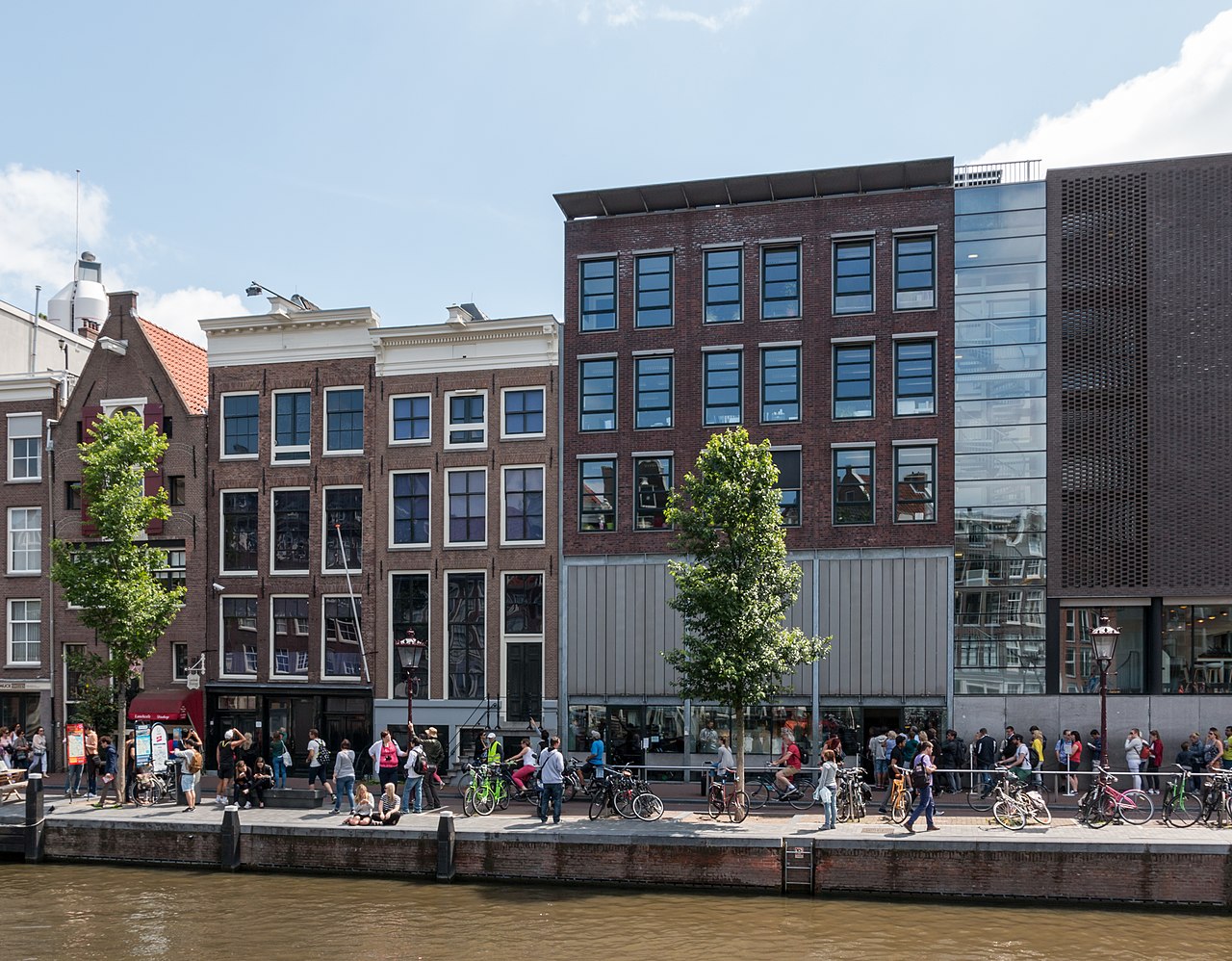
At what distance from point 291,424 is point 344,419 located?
1.88 meters

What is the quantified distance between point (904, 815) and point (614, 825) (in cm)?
620

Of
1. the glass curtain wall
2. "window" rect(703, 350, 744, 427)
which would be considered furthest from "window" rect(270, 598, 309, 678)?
the glass curtain wall

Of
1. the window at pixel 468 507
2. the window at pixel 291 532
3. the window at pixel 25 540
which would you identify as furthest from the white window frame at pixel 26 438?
the window at pixel 468 507

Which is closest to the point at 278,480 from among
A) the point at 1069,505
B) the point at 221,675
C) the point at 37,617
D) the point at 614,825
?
the point at 221,675

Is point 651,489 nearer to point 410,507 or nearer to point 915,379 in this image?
point 410,507

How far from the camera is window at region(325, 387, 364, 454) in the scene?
39.7 metres

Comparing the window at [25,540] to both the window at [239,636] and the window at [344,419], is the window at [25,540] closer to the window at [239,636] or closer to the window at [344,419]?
the window at [239,636]

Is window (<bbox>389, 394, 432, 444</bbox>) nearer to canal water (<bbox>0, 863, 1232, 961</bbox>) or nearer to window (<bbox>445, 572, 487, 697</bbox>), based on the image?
window (<bbox>445, 572, 487, 697</bbox>)

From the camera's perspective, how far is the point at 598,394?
3841cm

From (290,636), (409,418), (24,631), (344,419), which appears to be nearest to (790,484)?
(409,418)

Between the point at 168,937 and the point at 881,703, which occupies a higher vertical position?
the point at 881,703

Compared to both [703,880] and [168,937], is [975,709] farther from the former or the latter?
[168,937]

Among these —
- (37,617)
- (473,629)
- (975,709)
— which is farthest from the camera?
(37,617)

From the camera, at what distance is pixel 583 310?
38.8m
